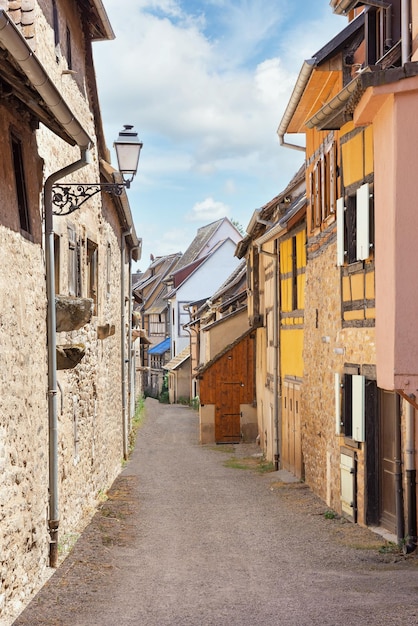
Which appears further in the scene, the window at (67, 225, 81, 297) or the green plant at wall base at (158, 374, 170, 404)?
the green plant at wall base at (158, 374, 170, 404)

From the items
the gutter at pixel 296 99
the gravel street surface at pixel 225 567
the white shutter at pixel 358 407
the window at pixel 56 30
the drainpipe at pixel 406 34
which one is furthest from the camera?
the gutter at pixel 296 99

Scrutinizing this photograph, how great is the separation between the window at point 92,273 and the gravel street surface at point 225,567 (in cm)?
334

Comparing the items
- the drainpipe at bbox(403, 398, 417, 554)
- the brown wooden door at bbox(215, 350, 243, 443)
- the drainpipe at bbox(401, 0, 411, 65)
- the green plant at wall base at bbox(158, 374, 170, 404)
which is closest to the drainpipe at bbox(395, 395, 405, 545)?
the drainpipe at bbox(403, 398, 417, 554)

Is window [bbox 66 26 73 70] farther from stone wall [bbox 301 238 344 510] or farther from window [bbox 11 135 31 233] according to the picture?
stone wall [bbox 301 238 344 510]

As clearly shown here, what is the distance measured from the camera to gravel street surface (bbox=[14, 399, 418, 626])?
7.11m

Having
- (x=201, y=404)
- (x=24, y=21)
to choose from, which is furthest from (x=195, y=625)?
(x=201, y=404)

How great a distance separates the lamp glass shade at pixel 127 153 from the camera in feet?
33.3

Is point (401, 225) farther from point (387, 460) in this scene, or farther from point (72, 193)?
point (387, 460)

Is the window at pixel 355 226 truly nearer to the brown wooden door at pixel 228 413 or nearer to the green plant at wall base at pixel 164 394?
the brown wooden door at pixel 228 413

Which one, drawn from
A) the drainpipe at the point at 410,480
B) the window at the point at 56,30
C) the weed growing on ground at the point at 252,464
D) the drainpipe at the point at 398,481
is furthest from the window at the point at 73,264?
the weed growing on ground at the point at 252,464

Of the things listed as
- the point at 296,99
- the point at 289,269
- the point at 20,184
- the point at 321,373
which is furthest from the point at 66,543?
the point at 289,269

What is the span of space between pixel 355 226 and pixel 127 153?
10.0 feet

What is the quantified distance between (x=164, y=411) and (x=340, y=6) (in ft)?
96.8

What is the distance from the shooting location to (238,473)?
60.1 feet
